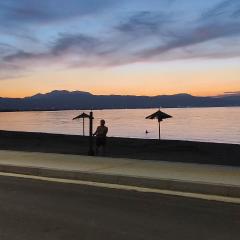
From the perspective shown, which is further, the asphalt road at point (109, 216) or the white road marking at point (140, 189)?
the white road marking at point (140, 189)

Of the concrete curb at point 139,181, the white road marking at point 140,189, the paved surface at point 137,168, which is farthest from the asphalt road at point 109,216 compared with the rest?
the paved surface at point 137,168

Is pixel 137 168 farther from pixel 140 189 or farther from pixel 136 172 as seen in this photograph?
pixel 140 189

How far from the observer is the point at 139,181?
1195 centimetres

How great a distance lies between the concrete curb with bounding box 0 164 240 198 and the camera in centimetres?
1075

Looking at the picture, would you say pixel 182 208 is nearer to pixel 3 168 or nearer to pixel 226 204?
pixel 226 204

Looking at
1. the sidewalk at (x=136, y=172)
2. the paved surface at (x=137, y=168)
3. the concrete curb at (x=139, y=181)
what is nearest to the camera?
the concrete curb at (x=139, y=181)

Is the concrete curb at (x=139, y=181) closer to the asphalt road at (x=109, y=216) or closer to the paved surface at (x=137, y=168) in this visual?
the paved surface at (x=137, y=168)

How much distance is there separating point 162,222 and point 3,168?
754cm

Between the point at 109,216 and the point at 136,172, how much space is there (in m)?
4.32

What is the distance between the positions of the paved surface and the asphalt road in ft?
5.03

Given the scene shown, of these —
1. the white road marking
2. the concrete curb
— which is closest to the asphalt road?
the white road marking

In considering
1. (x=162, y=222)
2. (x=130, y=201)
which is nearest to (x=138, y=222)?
(x=162, y=222)

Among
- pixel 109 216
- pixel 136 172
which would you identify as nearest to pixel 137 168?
pixel 136 172

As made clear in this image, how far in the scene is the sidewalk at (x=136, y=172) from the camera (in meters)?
11.2
